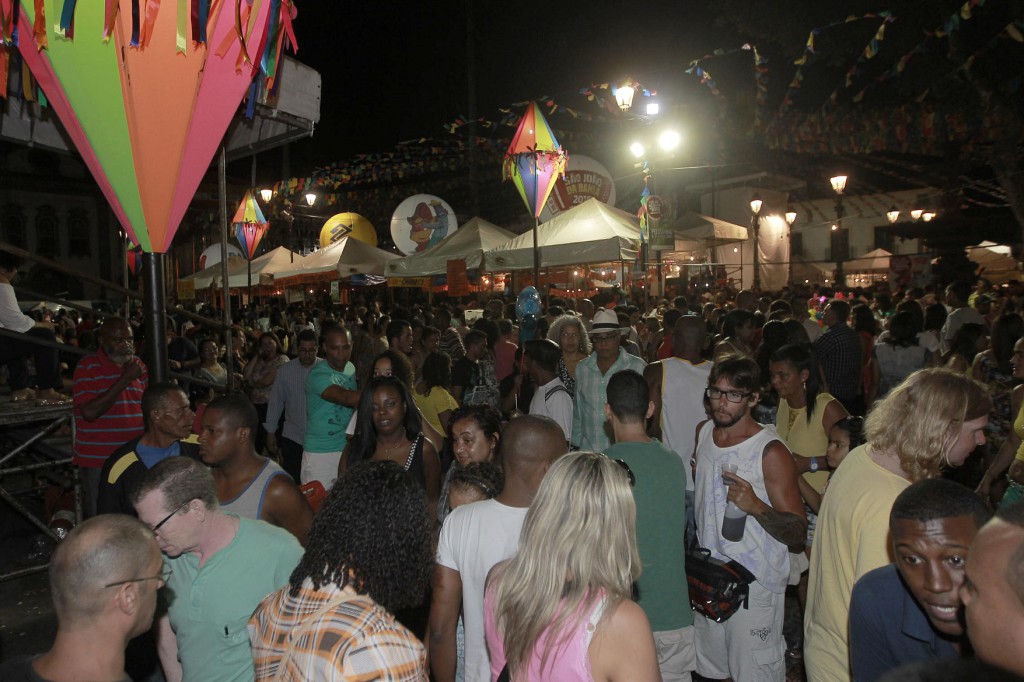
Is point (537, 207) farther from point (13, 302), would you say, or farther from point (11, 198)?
point (11, 198)

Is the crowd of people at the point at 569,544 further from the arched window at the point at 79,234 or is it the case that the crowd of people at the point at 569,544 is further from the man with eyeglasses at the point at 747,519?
the arched window at the point at 79,234

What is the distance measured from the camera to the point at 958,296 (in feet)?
30.4

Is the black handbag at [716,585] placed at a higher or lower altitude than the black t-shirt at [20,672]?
lower

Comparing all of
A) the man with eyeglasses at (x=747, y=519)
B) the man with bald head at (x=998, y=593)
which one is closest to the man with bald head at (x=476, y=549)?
the man with eyeglasses at (x=747, y=519)

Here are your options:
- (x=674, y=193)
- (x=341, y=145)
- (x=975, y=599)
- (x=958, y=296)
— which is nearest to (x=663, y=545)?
(x=975, y=599)

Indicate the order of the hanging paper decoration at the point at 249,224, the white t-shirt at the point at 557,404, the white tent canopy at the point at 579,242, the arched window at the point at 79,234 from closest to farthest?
the white t-shirt at the point at 557,404
the white tent canopy at the point at 579,242
the hanging paper decoration at the point at 249,224
the arched window at the point at 79,234

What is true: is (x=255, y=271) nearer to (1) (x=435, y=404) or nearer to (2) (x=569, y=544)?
(1) (x=435, y=404)

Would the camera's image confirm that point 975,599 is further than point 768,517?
No

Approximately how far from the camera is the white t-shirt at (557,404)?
5.73 metres

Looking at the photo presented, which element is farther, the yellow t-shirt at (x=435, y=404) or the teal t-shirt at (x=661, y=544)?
the yellow t-shirt at (x=435, y=404)

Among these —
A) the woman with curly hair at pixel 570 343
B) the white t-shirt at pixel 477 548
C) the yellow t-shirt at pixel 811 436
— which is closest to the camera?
Answer: the white t-shirt at pixel 477 548

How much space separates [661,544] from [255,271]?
2198 cm

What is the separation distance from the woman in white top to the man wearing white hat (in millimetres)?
4377

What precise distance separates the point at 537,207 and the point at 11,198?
173 feet
